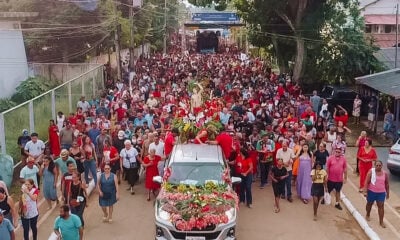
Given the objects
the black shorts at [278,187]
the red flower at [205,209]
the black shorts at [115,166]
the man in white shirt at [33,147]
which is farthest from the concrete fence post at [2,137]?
the black shorts at [278,187]

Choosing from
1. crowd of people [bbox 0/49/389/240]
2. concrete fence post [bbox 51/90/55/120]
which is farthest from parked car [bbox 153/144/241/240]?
concrete fence post [bbox 51/90/55/120]

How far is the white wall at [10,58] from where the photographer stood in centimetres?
2621

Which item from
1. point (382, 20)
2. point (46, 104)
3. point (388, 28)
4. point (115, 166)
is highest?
→ point (382, 20)

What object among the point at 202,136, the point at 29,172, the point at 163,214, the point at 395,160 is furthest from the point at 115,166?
the point at 395,160

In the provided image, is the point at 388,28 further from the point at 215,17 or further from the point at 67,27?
the point at 67,27

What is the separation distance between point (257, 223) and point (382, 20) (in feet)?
132

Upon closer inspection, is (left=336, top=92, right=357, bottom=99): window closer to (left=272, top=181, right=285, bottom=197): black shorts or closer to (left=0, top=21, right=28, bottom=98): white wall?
(left=272, top=181, right=285, bottom=197): black shorts

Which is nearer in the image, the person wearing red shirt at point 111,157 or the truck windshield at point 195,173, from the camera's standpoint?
the truck windshield at point 195,173

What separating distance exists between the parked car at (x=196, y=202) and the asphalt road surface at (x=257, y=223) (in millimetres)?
1204

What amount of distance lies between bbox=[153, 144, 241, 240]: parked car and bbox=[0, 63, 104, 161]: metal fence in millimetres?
5686

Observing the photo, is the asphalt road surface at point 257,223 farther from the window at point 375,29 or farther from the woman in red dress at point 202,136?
the window at point 375,29

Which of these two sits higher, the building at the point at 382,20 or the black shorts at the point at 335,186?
the building at the point at 382,20

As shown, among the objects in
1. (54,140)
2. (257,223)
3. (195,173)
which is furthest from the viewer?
(54,140)

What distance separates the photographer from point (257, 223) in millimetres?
11492
